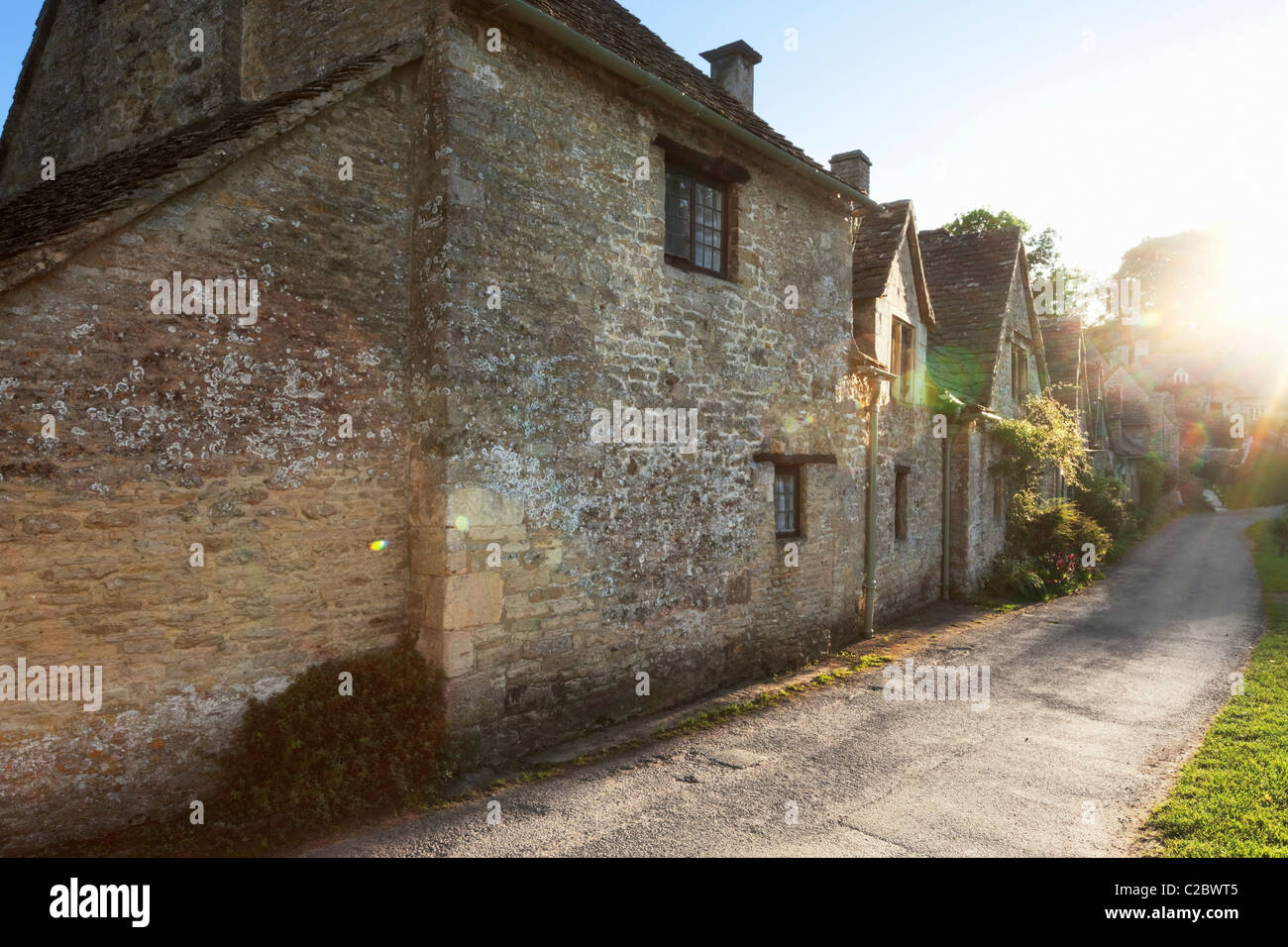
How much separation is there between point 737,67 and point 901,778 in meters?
11.2

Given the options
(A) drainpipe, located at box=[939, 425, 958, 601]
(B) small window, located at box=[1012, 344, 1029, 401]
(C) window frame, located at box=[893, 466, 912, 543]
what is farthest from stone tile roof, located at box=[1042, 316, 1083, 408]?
(C) window frame, located at box=[893, 466, 912, 543]

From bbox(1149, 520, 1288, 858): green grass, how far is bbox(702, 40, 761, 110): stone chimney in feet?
35.6

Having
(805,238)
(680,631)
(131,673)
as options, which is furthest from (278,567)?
(805,238)

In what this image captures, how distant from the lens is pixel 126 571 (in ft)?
17.0

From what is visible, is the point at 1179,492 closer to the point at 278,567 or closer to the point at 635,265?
the point at 635,265

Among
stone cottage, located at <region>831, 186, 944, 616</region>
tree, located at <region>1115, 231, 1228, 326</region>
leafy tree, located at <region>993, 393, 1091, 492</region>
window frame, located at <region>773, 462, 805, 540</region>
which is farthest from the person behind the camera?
tree, located at <region>1115, 231, 1228, 326</region>

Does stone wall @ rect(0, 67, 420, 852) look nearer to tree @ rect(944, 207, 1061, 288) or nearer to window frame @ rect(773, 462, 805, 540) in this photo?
window frame @ rect(773, 462, 805, 540)

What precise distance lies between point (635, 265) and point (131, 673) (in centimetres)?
570

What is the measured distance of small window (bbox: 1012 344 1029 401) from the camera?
19.8 metres

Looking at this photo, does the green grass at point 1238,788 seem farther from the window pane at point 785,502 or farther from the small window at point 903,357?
the small window at point 903,357

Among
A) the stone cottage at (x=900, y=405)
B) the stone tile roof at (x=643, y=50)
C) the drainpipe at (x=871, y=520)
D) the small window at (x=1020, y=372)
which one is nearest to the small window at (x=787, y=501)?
the drainpipe at (x=871, y=520)

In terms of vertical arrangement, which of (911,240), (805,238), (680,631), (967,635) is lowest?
(967,635)

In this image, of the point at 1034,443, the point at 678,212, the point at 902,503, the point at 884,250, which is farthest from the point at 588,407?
the point at 1034,443

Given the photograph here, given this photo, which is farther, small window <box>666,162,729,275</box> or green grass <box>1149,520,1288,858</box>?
small window <box>666,162,729,275</box>
